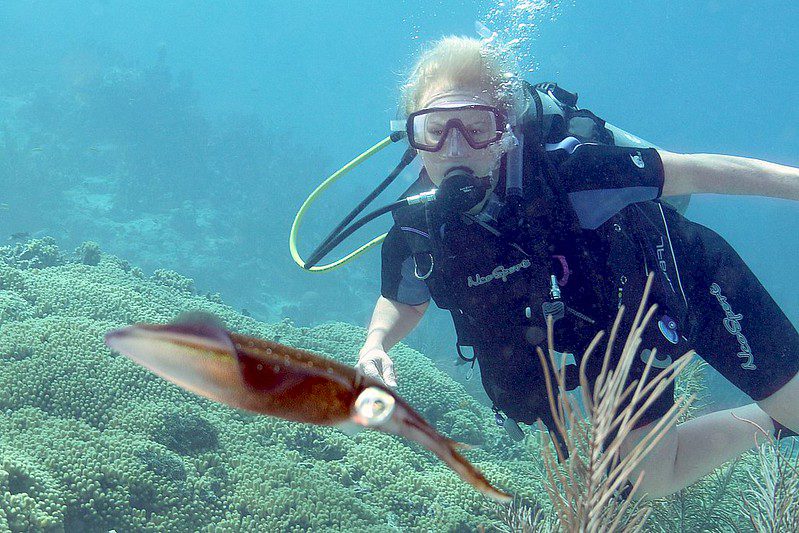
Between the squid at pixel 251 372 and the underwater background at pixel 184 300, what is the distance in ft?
10.4

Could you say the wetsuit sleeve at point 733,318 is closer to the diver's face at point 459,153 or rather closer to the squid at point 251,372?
the diver's face at point 459,153

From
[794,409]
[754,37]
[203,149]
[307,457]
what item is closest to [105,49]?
[203,149]

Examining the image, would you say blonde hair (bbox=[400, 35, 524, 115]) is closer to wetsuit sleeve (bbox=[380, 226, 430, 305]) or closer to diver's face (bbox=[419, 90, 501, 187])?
diver's face (bbox=[419, 90, 501, 187])

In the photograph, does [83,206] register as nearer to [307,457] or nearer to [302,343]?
[302,343]

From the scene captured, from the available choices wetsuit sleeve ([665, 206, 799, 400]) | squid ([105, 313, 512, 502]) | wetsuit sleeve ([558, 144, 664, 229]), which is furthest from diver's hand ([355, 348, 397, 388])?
wetsuit sleeve ([665, 206, 799, 400])

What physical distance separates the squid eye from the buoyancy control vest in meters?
2.39

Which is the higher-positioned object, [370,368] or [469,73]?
[469,73]

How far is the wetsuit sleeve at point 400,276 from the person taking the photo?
12.3ft

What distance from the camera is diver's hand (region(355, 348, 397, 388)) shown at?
2.17m

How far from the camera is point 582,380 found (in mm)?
1255

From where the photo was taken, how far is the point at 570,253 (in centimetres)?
316

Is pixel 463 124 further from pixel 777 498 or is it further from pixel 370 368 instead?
pixel 777 498

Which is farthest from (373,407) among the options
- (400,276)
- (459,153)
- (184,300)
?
(184,300)

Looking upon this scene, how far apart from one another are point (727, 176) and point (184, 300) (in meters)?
7.78
